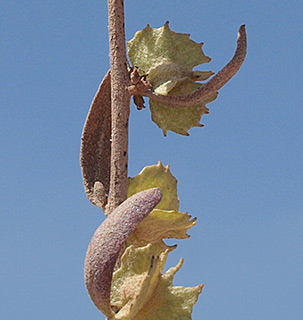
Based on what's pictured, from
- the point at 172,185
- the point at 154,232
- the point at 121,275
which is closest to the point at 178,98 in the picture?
the point at 172,185

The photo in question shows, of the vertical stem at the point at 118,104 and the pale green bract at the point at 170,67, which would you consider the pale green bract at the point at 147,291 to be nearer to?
the vertical stem at the point at 118,104

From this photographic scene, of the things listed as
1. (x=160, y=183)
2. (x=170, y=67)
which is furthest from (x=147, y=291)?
(x=170, y=67)

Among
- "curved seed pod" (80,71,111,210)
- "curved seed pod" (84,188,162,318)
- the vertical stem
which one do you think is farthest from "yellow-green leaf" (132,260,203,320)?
"curved seed pod" (80,71,111,210)

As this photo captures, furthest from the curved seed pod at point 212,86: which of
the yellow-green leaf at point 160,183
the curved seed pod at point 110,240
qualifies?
the curved seed pod at point 110,240

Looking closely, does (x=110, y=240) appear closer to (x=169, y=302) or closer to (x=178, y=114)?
(x=169, y=302)

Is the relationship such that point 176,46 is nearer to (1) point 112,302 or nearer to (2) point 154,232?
(2) point 154,232

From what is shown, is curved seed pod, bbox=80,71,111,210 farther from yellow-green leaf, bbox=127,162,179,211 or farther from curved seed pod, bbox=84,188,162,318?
curved seed pod, bbox=84,188,162,318
